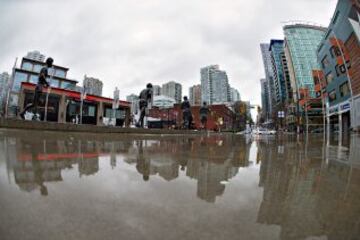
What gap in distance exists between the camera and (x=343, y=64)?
3005cm

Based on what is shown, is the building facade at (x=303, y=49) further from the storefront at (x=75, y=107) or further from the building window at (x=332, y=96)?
the storefront at (x=75, y=107)

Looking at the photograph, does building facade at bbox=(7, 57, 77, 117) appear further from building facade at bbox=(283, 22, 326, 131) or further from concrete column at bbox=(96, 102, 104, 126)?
building facade at bbox=(283, 22, 326, 131)

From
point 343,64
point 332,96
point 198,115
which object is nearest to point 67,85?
point 198,115

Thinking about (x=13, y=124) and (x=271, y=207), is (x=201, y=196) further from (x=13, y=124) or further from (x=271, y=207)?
(x=13, y=124)

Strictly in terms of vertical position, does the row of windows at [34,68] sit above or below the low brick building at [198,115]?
above

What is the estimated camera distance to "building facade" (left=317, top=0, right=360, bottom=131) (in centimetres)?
2527

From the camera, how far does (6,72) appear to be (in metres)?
64.1

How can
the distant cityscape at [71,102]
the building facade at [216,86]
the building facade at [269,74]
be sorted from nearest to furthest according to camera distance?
the distant cityscape at [71,102]
the building facade at [216,86]
the building facade at [269,74]

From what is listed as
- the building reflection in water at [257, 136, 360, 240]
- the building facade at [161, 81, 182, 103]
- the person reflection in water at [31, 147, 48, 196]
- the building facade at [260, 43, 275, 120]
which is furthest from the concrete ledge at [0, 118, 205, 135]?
the building facade at [260, 43, 275, 120]

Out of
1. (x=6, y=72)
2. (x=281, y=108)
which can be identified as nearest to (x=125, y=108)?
(x=6, y=72)

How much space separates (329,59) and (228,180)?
43.8m

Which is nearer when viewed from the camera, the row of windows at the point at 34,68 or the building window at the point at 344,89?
the building window at the point at 344,89

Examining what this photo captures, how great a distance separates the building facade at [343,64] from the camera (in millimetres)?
25266

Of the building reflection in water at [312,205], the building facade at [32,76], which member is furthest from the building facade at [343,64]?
the building facade at [32,76]
